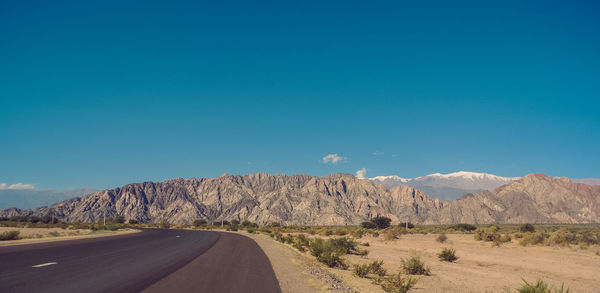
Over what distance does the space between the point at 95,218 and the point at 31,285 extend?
178 metres

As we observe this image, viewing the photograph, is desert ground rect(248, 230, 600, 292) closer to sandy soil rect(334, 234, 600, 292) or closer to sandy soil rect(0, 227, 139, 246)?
sandy soil rect(334, 234, 600, 292)

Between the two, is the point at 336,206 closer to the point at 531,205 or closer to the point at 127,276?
the point at 531,205

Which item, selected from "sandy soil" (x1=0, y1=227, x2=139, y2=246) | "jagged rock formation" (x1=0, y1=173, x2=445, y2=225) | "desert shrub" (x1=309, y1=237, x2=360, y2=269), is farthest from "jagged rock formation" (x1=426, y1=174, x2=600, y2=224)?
"sandy soil" (x1=0, y1=227, x2=139, y2=246)

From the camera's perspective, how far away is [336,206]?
17612 centimetres

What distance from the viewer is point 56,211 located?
159 meters

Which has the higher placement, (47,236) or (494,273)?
(47,236)

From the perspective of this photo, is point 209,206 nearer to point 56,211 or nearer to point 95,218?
point 95,218

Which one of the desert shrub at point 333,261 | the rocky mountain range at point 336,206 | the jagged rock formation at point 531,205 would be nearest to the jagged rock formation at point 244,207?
the rocky mountain range at point 336,206

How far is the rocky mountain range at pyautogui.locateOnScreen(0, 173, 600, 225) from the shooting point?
157m

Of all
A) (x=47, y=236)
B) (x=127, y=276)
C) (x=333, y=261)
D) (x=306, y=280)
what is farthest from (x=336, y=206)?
(x=127, y=276)

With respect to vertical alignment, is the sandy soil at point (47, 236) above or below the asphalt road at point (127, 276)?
below

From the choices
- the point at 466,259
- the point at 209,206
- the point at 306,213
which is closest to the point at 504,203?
the point at 306,213

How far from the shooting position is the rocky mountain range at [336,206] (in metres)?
157

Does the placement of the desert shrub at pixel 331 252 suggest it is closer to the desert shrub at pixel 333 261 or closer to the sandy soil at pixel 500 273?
the desert shrub at pixel 333 261
